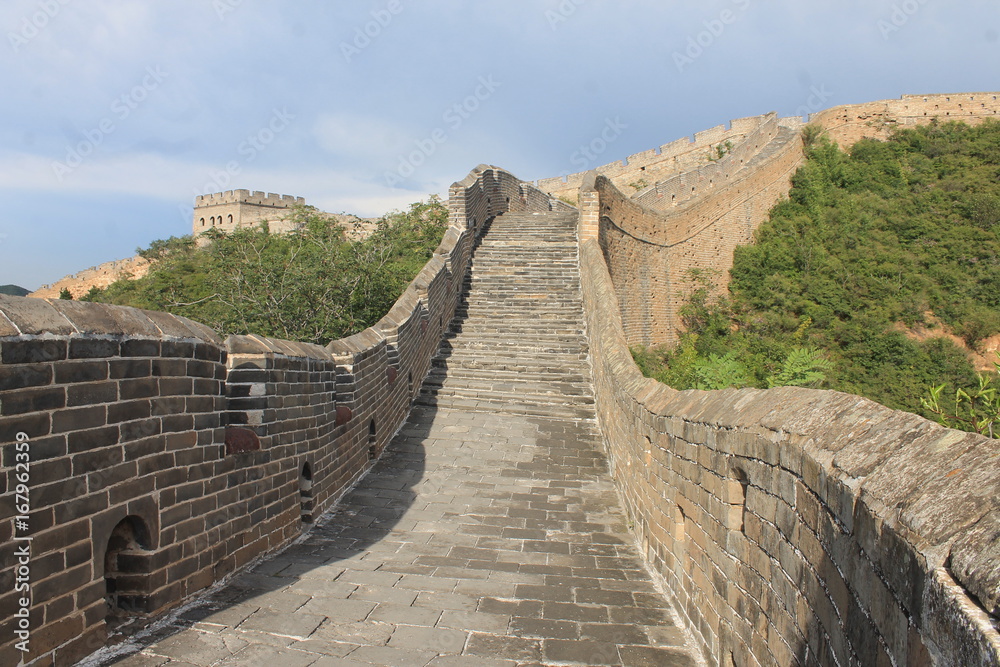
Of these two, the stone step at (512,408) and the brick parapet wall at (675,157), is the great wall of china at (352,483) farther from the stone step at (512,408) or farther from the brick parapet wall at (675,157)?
the brick parapet wall at (675,157)

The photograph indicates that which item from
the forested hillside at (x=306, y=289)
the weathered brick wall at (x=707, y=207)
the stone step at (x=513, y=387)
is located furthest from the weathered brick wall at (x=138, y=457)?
the weathered brick wall at (x=707, y=207)

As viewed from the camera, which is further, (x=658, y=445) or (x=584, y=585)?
(x=658, y=445)

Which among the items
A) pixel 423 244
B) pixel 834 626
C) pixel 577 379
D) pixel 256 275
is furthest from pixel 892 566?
pixel 423 244

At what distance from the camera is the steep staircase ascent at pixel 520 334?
10117 millimetres

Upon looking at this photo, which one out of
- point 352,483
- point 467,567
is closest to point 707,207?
point 352,483

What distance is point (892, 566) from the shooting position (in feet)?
5.41

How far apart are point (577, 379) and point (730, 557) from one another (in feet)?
24.0

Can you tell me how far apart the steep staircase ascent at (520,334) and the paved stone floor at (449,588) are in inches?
97.7

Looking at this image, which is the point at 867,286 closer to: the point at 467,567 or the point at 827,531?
the point at 467,567

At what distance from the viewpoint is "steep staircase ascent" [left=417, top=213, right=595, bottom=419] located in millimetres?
10117

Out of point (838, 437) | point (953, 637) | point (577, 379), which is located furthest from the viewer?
point (577, 379)

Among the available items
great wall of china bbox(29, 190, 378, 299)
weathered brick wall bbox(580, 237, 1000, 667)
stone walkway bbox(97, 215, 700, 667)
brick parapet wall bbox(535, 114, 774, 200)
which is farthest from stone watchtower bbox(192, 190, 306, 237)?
weathered brick wall bbox(580, 237, 1000, 667)

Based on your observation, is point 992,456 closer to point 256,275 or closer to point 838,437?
point 838,437

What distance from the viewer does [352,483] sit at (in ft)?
22.9
